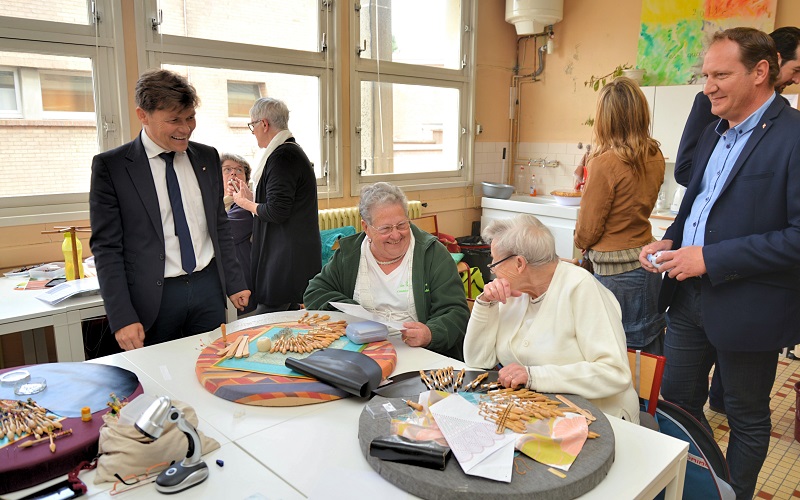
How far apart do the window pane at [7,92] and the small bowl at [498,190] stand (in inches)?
160

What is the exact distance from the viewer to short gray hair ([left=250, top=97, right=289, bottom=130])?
320 cm

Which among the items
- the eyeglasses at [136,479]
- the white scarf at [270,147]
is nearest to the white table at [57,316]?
the white scarf at [270,147]

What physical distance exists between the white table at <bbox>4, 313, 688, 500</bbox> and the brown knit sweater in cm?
137

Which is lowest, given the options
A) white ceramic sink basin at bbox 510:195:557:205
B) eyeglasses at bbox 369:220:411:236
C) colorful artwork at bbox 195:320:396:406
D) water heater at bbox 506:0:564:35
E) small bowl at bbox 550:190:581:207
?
colorful artwork at bbox 195:320:396:406

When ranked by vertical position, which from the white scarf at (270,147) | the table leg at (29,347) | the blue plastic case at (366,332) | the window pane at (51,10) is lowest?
the table leg at (29,347)

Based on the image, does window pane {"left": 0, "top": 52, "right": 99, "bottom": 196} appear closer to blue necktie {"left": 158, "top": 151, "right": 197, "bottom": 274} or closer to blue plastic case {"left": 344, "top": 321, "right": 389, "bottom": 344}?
blue necktie {"left": 158, "top": 151, "right": 197, "bottom": 274}

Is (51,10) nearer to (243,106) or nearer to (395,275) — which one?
(243,106)

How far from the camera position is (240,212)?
11.3 feet

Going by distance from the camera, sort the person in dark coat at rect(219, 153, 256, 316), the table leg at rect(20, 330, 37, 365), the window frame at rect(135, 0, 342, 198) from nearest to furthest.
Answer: the table leg at rect(20, 330, 37, 365), the person in dark coat at rect(219, 153, 256, 316), the window frame at rect(135, 0, 342, 198)

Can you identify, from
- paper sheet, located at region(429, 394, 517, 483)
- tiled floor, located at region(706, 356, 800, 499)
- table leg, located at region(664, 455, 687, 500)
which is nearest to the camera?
paper sheet, located at region(429, 394, 517, 483)

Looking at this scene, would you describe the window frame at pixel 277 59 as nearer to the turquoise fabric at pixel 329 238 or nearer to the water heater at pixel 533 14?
the turquoise fabric at pixel 329 238

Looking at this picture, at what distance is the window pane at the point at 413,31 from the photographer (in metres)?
4.86

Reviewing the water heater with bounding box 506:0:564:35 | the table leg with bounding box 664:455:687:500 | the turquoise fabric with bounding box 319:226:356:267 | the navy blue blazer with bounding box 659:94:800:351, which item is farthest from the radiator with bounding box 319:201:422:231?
the table leg with bounding box 664:455:687:500

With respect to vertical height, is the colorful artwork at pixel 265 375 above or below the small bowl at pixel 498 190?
below
